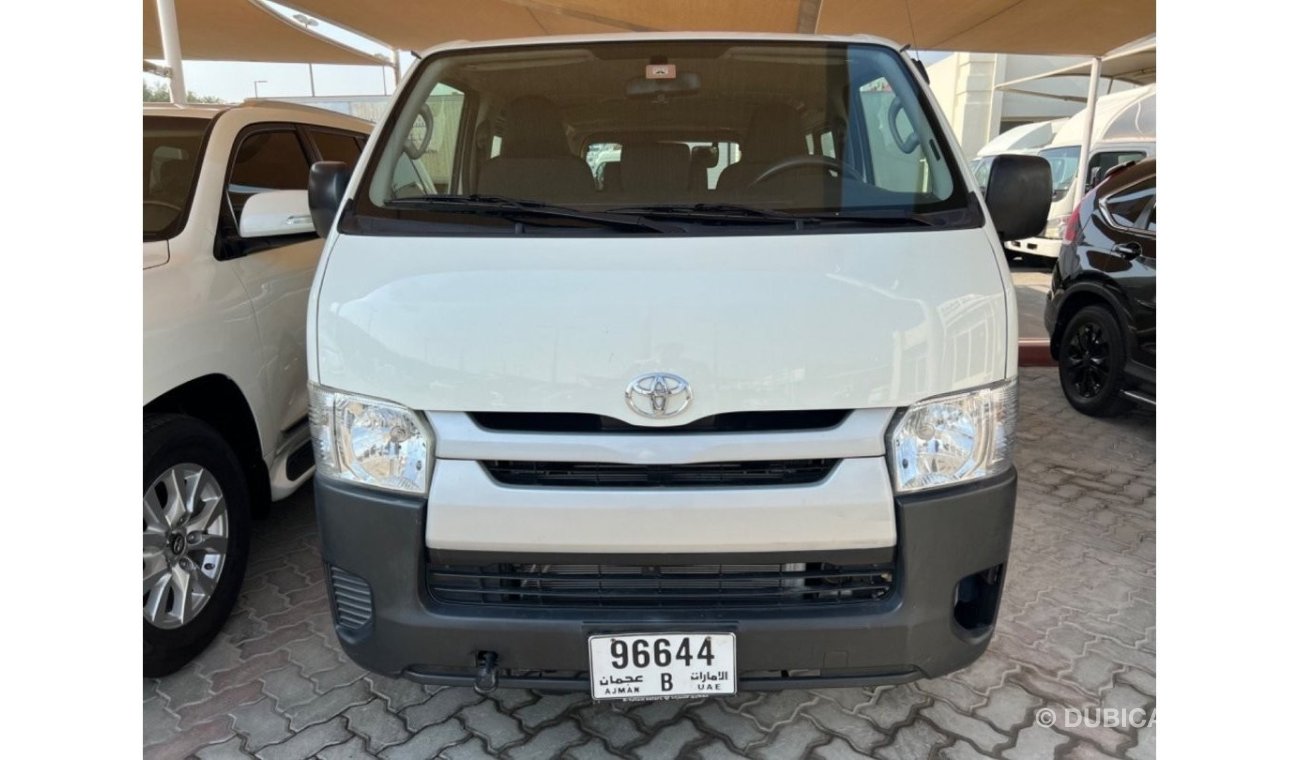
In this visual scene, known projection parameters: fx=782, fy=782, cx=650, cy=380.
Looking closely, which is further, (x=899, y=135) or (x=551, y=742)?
(x=899, y=135)

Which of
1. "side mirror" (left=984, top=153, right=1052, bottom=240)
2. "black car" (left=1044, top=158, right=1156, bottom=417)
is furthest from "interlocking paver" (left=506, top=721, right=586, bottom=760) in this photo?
"black car" (left=1044, top=158, right=1156, bottom=417)

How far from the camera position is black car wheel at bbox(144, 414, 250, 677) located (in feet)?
8.14

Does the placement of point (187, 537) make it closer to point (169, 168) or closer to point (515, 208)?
point (169, 168)

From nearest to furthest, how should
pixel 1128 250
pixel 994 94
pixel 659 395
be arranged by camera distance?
pixel 659 395 → pixel 1128 250 → pixel 994 94

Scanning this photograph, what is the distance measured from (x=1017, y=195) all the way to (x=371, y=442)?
203 centimetres

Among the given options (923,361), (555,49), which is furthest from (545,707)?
(555,49)

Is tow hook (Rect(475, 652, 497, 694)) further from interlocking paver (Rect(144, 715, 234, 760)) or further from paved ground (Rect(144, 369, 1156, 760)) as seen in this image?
interlocking paver (Rect(144, 715, 234, 760))

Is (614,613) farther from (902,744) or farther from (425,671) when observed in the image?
(902,744)

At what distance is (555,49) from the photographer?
2717 mm

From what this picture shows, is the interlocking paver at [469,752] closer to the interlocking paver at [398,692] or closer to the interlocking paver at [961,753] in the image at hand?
the interlocking paver at [398,692]

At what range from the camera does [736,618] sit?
6.11 feet

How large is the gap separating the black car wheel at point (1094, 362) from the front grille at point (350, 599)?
475cm

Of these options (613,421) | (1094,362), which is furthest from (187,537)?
(1094,362)

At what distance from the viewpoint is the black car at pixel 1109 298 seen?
466 centimetres
